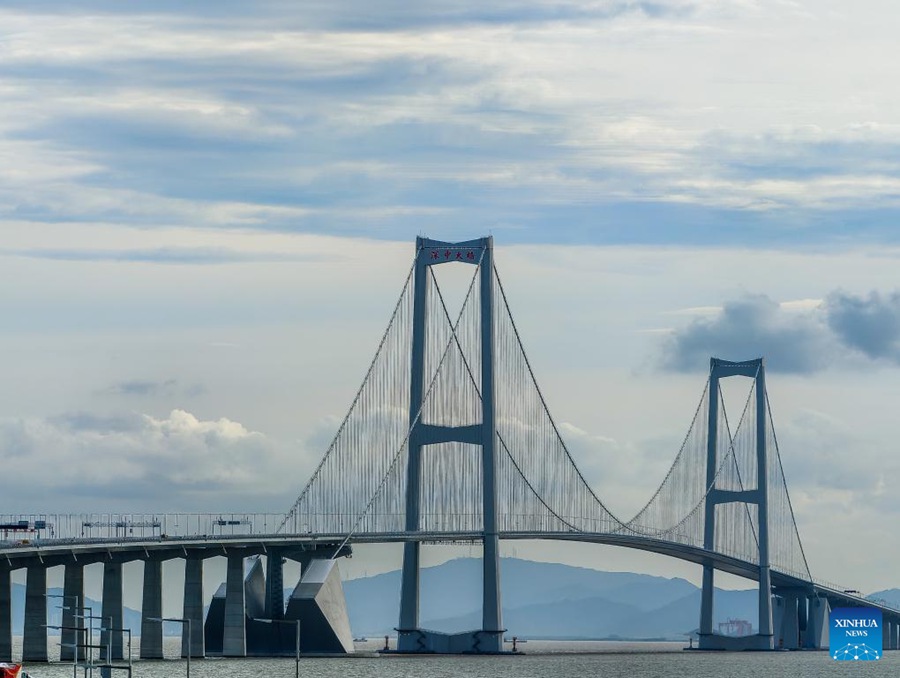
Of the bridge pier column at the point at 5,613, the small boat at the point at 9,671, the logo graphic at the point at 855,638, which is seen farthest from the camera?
the bridge pier column at the point at 5,613

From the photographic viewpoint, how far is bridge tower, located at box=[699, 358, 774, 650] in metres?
131

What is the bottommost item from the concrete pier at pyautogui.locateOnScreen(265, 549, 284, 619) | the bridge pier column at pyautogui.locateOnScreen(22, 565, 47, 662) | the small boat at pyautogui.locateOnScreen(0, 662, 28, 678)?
the small boat at pyautogui.locateOnScreen(0, 662, 28, 678)

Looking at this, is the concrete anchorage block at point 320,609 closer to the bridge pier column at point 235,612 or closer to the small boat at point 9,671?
the bridge pier column at point 235,612

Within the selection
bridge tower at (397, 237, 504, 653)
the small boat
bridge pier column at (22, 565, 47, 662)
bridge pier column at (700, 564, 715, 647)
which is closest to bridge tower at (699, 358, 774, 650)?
bridge pier column at (700, 564, 715, 647)

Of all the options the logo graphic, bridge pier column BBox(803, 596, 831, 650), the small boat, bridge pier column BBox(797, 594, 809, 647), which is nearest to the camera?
the logo graphic

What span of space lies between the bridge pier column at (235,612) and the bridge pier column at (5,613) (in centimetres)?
1480

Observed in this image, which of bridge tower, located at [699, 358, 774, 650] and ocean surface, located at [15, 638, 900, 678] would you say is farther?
bridge tower, located at [699, 358, 774, 650]

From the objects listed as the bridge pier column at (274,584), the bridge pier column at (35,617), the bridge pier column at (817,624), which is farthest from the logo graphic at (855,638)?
the bridge pier column at (817,624)

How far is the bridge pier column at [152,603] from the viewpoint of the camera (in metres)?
88.6

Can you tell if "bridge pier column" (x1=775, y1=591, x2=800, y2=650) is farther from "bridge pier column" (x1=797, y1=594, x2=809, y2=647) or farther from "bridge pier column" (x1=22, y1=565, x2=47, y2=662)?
"bridge pier column" (x1=22, y1=565, x2=47, y2=662)

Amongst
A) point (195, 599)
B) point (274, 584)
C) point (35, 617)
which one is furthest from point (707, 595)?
point (35, 617)

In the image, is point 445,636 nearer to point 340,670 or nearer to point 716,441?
point 340,670

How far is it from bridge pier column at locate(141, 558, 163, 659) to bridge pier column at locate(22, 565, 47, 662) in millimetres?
6908

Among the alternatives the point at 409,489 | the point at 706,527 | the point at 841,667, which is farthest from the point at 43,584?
the point at 706,527
